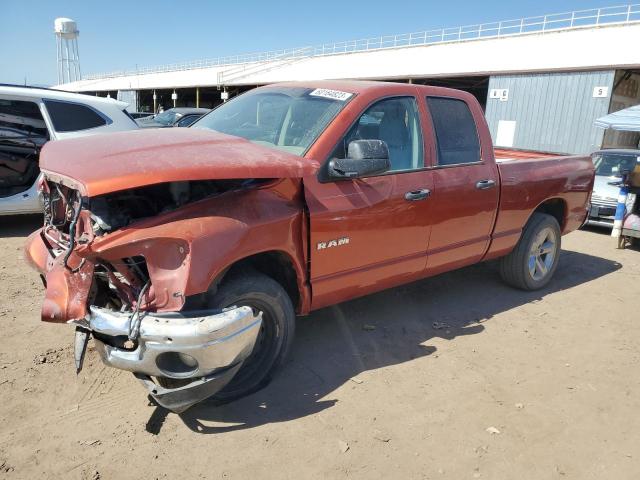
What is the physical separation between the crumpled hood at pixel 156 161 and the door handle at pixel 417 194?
3.10ft

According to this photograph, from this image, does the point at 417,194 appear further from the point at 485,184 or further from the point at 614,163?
the point at 614,163

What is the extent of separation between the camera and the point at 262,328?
312 centimetres

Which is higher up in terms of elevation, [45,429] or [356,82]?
[356,82]

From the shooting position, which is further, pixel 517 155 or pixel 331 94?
pixel 517 155

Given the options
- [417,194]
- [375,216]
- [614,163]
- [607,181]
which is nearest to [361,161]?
[375,216]

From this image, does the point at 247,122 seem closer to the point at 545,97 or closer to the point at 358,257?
the point at 358,257

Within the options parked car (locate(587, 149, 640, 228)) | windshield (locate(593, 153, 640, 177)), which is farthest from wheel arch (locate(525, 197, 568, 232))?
windshield (locate(593, 153, 640, 177))

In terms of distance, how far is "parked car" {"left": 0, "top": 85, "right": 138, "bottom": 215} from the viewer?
21.0 ft

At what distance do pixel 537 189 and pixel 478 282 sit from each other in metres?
1.23

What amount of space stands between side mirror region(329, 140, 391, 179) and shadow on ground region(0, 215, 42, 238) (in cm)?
526

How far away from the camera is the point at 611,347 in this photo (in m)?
4.14

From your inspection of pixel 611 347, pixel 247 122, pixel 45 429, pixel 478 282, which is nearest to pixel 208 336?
pixel 45 429

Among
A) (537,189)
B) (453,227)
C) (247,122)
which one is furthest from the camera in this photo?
(537,189)

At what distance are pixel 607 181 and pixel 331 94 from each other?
7.60 metres
